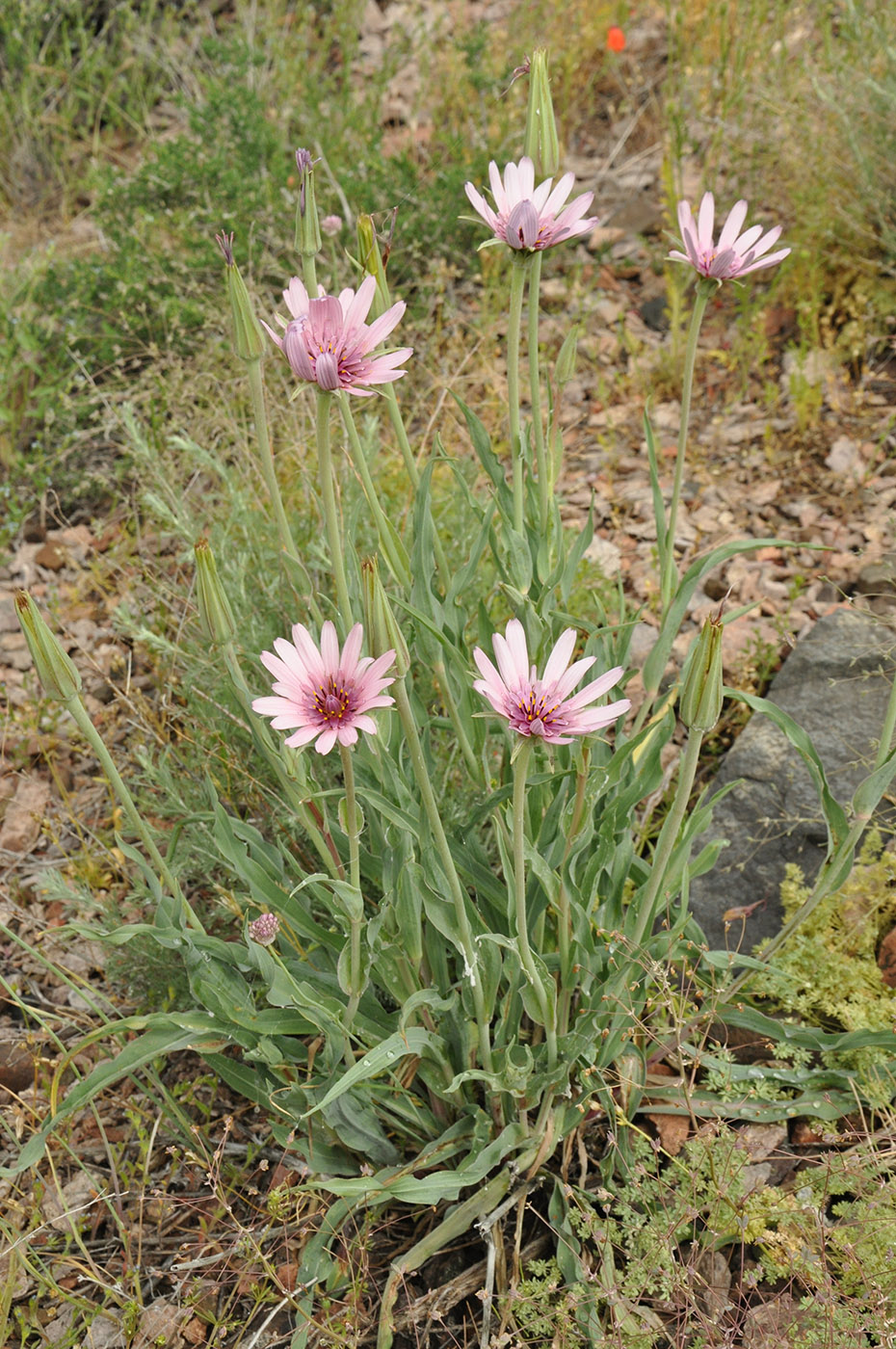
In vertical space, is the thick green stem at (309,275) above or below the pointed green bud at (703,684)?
above

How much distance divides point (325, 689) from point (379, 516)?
34cm

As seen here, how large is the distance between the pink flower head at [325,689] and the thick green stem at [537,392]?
578 mm

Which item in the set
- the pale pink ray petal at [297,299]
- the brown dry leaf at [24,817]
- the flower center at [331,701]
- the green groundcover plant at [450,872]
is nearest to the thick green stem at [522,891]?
the green groundcover plant at [450,872]

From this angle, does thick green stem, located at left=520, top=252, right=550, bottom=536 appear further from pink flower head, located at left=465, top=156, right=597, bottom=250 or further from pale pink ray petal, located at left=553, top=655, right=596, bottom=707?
pale pink ray petal, located at left=553, top=655, right=596, bottom=707

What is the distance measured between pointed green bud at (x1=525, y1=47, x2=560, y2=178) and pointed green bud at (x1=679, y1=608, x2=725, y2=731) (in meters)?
0.86

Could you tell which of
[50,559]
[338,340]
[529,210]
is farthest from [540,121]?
[50,559]

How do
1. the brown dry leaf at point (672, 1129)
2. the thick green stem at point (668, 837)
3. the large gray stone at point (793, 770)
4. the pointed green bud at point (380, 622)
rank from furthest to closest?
the large gray stone at point (793, 770) → the brown dry leaf at point (672, 1129) → the thick green stem at point (668, 837) → the pointed green bud at point (380, 622)

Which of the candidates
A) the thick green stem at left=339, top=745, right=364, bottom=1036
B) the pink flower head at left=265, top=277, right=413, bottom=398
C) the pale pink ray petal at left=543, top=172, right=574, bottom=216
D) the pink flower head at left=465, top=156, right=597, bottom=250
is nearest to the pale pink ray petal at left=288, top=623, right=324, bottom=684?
the thick green stem at left=339, top=745, right=364, bottom=1036

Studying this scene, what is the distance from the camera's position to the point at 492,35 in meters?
5.03

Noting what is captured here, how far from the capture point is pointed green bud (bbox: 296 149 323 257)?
145 cm

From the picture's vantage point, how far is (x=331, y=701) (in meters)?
1.38

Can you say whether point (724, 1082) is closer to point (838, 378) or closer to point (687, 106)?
point (838, 378)

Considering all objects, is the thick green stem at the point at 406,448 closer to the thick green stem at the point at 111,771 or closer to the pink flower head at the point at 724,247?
the pink flower head at the point at 724,247

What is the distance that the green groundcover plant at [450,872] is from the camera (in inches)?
56.8
